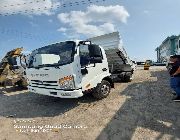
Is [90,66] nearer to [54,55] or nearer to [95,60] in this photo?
[95,60]

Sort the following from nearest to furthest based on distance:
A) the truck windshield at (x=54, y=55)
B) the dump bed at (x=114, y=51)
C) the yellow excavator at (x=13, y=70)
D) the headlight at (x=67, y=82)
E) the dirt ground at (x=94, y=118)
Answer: the dirt ground at (x=94, y=118), the headlight at (x=67, y=82), the truck windshield at (x=54, y=55), the dump bed at (x=114, y=51), the yellow excavator at (x=13, y=70)

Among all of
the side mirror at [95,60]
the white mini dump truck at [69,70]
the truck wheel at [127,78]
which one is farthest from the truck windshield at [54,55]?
the truck wheel at [127,78]

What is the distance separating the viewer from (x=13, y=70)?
44.9 ft

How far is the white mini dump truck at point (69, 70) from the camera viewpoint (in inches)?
301

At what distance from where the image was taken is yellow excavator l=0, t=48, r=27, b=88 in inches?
511

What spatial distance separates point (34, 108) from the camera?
340 inches

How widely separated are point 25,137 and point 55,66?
2.57 meters

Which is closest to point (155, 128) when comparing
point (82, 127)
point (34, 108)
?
point (82, 127)

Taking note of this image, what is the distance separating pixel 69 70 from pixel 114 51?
4.67m

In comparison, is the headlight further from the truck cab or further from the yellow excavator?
the yellow excavator

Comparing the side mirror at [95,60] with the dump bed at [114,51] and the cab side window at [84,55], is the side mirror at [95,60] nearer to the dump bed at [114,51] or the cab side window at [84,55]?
the cab side window at [84,55]

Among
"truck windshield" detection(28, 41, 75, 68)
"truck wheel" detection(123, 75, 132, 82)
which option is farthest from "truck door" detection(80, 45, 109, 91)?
"truck wheel" detection(123, 75, 132, 82)

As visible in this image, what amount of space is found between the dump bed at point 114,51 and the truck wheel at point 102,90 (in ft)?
7.83

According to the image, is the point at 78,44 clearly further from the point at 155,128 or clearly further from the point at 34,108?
the point at 155,128
